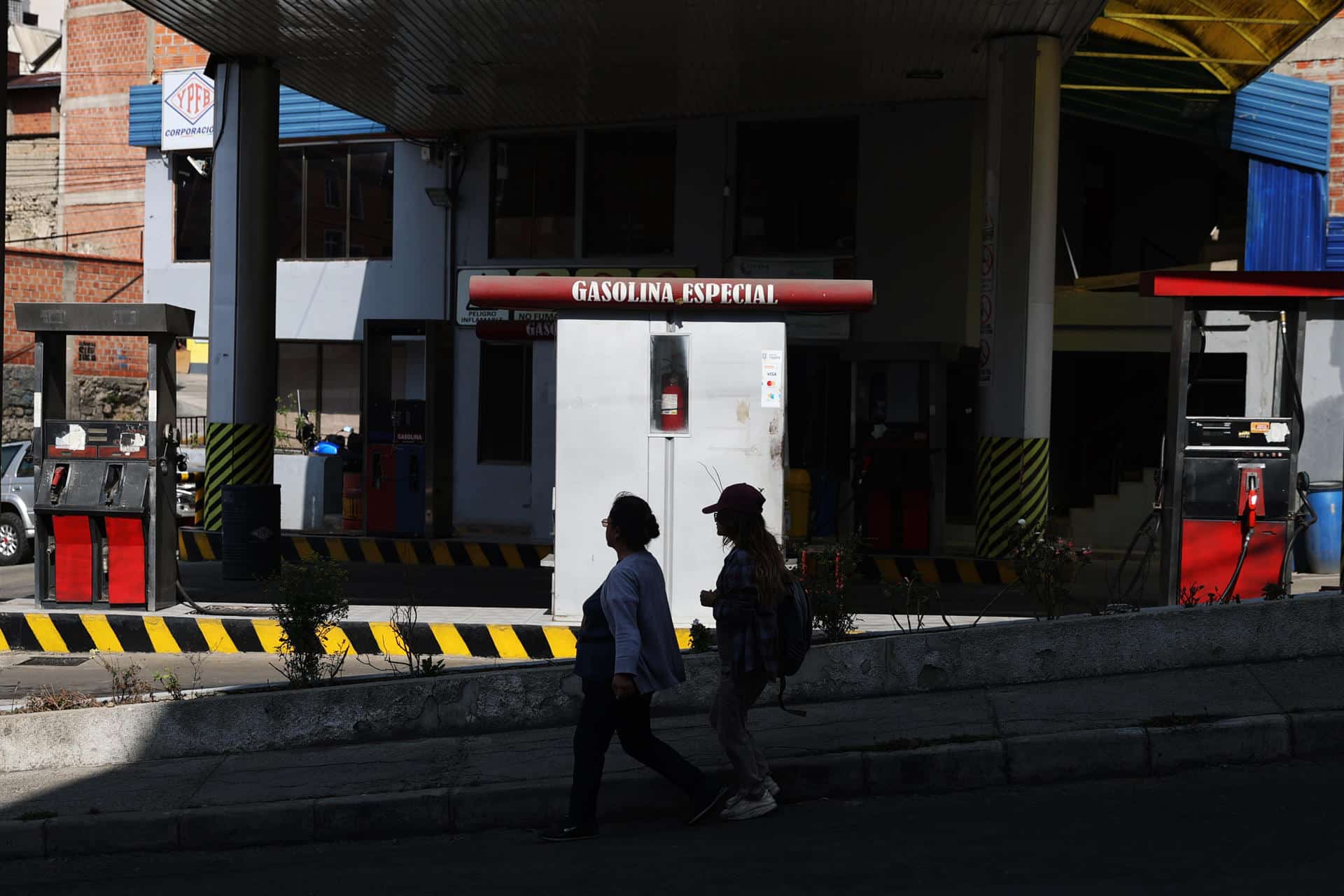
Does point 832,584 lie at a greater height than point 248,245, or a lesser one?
lesser

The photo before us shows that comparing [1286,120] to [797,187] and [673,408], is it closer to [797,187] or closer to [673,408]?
[797,187]

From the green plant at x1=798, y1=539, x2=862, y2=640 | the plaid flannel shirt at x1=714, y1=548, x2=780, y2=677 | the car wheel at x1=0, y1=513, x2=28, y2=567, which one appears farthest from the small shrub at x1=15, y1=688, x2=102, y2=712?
the car wheel at x1=0, y1=513, x2=28, y2=567

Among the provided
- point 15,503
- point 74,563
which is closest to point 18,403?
point 15,503

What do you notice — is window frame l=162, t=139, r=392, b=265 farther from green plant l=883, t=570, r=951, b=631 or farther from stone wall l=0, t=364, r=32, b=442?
green plant l=883, t=570, r=951, b=631

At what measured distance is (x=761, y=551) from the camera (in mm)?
6559

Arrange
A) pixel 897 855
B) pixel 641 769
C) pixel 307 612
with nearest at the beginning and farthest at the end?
pixel 897 855, pixel 641 769, pixel 307 612

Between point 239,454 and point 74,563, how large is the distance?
4961mm

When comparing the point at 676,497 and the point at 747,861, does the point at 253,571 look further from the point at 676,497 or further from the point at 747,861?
the point at 747,861

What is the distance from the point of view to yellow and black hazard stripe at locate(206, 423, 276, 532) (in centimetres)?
1698

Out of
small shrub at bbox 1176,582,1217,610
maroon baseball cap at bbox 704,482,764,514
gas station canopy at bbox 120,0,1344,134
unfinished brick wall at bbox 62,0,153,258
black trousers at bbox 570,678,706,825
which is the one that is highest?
unfinished brick wall at bbox 62,0,153,258

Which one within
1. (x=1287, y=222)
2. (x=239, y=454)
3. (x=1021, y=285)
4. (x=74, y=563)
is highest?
(x=1287, y=222)

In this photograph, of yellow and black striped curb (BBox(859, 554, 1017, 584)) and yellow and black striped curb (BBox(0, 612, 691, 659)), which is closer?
yellow and black striped curb (BBox(0, 612, 691, 659))

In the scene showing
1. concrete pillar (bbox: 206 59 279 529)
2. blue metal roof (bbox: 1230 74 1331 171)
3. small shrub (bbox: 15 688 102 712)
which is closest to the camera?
small shrub (bbox: 15 688 102 712)

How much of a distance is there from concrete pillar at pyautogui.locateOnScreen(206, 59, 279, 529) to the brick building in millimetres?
10309
